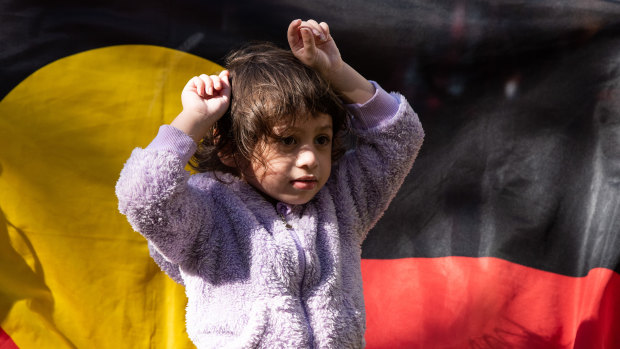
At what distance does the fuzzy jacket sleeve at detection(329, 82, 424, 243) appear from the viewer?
3.56ft

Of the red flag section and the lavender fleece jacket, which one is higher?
the lavender fleece jacket

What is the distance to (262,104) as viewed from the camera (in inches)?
38.9

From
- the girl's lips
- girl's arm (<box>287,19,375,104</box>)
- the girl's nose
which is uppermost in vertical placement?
girl's arm (<box>287,19,375,104</box>)

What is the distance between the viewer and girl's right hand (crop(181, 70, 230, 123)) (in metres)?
0.98

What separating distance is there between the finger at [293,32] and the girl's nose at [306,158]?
0.17m

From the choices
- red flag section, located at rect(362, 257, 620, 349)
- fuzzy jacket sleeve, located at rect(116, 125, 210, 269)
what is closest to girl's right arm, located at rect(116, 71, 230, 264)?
fuzzy jacket sleeve, located at rect(116, 125, 210, 269)

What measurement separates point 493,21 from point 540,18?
0.10 m

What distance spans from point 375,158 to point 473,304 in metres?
0.57

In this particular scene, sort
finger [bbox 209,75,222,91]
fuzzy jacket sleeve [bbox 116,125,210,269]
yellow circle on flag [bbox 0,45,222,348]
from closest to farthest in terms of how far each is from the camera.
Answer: fuzzy jacket sleeve [bbox 116,125,210,269], finger [bbox 209,75,222,91], yellow circle on flag [bbox 0,45,222,348]

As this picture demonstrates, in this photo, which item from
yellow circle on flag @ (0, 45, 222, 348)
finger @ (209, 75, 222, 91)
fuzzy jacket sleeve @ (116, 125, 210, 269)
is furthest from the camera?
yellow circle on flag @ (0, 45, 222, 348)

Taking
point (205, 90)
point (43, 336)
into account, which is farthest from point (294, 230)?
point (43, 336)

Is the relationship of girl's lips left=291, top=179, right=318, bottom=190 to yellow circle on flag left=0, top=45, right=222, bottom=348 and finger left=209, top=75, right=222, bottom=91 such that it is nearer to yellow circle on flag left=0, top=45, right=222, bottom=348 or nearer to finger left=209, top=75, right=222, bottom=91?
finger left=209, top=75, right=222, bottom=91

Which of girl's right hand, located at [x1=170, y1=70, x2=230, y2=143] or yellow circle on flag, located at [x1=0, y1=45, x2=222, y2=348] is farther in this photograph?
yellow circle on flag, located at [x1=0, y1=45, x2=222, y2=348]

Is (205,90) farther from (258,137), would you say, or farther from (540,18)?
(540,18)
